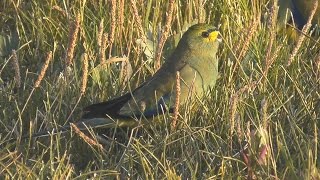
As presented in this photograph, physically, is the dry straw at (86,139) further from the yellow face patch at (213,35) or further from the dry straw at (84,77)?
the yellow face patch at (213,35)

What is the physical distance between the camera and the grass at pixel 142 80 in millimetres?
2955

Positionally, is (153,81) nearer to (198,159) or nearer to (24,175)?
(198,159)

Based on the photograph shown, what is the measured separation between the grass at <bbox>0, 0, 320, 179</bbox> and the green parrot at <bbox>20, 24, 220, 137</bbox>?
53 mm

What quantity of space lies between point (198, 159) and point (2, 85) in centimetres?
112

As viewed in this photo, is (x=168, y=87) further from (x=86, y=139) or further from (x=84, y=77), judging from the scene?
(x=86, y=139)

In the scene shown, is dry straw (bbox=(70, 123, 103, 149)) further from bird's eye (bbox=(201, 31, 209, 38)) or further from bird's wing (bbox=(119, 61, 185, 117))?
bird's eye (bbox=(201, 31, 209, 38))

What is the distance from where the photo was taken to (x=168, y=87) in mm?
3525

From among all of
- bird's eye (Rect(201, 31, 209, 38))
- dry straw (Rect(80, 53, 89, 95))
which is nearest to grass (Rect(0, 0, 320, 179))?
dry straw (Rect(80, 53, 89, 95))

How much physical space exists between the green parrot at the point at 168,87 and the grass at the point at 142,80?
→ 0.05 metres

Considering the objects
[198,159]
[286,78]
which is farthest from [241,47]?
[198,159]

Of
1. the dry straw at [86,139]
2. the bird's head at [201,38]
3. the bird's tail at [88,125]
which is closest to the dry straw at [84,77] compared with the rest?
the bird's tail at [88,125]

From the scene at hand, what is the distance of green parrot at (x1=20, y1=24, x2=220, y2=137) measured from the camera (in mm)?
3418

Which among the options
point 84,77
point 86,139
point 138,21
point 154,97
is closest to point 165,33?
point 138,21

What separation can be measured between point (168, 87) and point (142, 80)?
1.17ft
